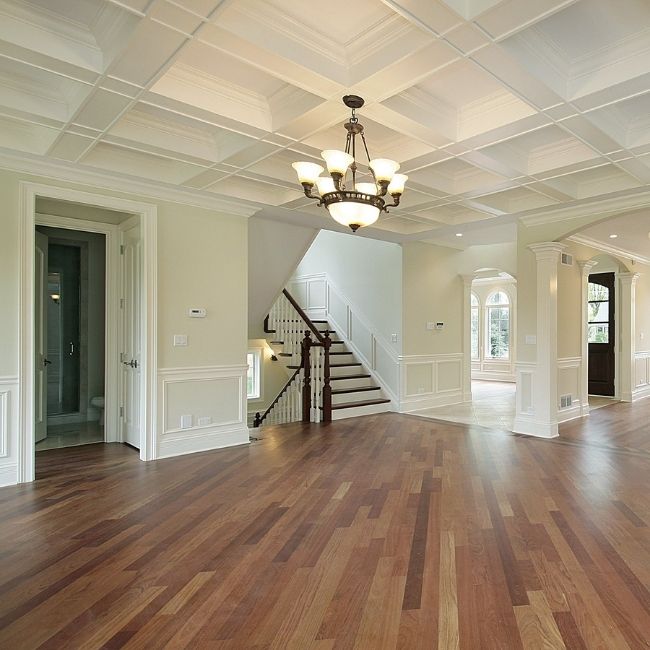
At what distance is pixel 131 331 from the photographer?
18.4 ft

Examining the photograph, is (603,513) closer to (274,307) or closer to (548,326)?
(548,326)

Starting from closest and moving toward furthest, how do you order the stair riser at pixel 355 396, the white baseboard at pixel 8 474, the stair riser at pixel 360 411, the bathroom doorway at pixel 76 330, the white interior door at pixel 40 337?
the white baseboard at pixel 8 474
the white interior door at pixel 40 337
the bathroom doorway at pixel 76 330
the stair riser at pixel 360 411
the stair riser at pixel 355 396

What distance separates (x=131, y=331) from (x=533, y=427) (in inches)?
201

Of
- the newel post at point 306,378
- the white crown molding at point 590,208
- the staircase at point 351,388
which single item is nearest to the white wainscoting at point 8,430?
the newel post at point 306,378

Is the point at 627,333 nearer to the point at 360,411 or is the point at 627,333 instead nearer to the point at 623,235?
the point at 623,235

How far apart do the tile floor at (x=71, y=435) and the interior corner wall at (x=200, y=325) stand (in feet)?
4.64

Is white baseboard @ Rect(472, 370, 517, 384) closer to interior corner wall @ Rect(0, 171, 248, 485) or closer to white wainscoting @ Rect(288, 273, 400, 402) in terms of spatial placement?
white wainscoting @ Rect(288, 273, 400, 402)

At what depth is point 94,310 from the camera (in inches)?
270

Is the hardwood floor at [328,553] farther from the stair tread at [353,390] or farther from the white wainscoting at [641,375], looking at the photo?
the white wainscoting at [641,375]

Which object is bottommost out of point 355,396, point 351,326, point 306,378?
point 355,396

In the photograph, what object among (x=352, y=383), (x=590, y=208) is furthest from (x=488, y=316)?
(x=590, y=208)

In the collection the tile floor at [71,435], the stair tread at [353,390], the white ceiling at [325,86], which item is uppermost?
the white ceiling at [325,86]

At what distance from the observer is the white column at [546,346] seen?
6.06 meters

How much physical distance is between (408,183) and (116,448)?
14.3ft
